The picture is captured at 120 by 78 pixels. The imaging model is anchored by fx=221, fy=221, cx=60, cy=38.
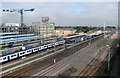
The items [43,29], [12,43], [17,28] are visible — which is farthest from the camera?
[43,29]

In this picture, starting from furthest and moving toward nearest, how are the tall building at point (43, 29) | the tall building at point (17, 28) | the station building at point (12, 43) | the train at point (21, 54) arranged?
1. the tall building at point (43, 29)
2. the tall building at point (17, 28)
3. the station building at point (12, 43)
4. the train at point (21, 54)

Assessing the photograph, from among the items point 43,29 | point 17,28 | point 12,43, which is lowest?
point 12,43

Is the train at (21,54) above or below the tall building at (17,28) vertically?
below

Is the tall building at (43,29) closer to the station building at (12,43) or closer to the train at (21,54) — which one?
the station building at (12,43)

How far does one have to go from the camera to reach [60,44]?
63219 millimetres

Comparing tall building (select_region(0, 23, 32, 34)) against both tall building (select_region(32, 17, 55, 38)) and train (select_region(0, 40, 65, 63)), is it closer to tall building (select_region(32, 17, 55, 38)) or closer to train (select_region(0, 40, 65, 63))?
tall building (select_region(32, 17, 55, 38))

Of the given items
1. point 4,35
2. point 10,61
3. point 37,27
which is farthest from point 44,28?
point 10,61

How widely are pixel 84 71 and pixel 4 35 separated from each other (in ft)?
157

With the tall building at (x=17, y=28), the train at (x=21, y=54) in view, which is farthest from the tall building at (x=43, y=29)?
the train at (x=21, y=54)

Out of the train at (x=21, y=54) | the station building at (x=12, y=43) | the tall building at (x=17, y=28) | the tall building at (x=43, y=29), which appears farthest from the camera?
the tall building at (x=43, y=29)

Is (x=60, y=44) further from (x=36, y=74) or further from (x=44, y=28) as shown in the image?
(x=44, y=28)

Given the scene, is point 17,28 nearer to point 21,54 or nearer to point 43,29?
point 43,29

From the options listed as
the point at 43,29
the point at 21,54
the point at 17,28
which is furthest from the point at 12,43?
the point at 43,29

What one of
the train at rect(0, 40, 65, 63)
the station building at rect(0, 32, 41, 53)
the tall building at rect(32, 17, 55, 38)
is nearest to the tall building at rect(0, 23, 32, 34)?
the tall building at rect(32, 17, 55, 38)
